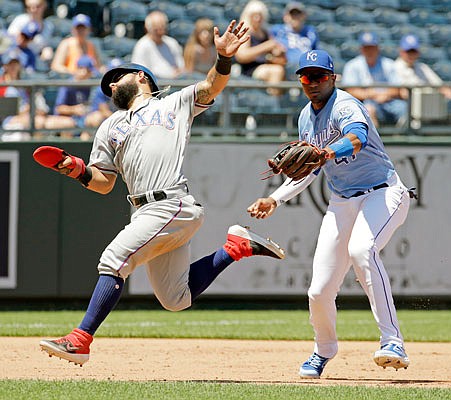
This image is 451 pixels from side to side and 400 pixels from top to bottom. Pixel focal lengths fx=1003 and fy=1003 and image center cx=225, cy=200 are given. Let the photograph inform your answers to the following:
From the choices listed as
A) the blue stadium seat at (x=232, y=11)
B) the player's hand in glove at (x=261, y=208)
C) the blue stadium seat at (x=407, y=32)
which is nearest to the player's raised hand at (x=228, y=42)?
the player's hand in glove at (x=261, y=208)

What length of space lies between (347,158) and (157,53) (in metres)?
6.30

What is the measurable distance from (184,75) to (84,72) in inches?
45.6

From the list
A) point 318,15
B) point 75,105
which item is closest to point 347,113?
point 75,105

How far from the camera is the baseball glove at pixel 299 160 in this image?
5.60m

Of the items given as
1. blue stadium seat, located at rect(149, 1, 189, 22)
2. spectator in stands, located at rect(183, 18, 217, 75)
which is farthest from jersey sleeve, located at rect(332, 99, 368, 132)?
blue stadium seat, located at rect(149, 1, 189, 22)

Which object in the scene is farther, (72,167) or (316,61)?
(316,61)

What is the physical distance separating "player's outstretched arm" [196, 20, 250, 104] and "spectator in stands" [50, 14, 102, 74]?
20.7ft

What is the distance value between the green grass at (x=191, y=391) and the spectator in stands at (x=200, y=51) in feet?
22.7

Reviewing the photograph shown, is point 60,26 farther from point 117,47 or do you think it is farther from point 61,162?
point 61,162

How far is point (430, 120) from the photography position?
11.1 m

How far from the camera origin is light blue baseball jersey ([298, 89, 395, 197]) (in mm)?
6043

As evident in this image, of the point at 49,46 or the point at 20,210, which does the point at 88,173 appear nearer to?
the point at 20,210

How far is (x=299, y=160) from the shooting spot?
5.61m

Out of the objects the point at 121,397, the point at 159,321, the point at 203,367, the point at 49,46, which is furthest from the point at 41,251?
the point at 121,397
